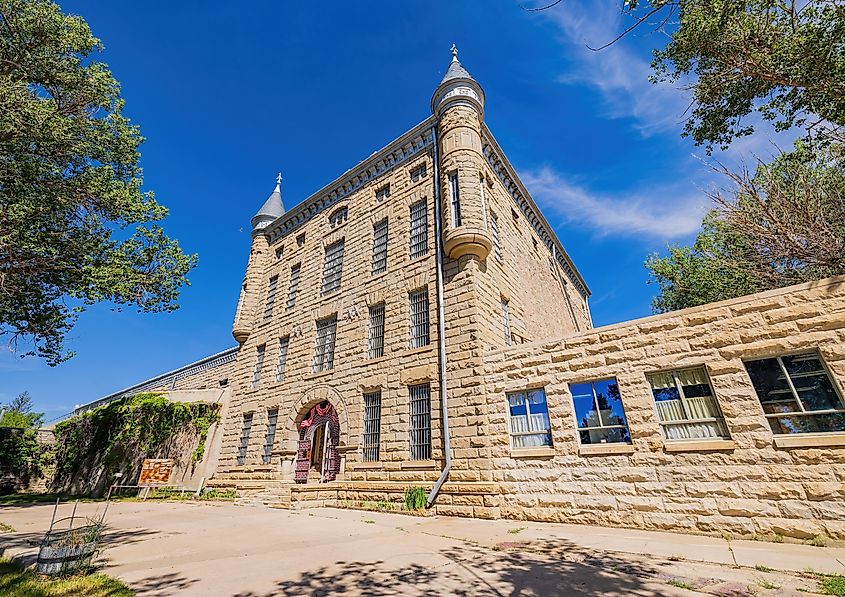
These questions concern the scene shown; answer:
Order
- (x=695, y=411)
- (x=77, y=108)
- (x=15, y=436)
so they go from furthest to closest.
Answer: (x=15, y=436)
(x=77, y=108)
(x=695, y=411)

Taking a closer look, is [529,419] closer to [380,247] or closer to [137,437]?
[380,247]

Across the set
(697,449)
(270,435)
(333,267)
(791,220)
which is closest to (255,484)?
(270,435)

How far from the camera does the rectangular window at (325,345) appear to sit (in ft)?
47.8

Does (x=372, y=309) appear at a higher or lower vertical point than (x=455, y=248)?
lower

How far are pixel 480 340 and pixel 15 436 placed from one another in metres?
24.5

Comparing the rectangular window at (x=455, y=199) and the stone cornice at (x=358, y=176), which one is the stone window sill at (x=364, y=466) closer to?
the rectangular window at (x=455, y=199)

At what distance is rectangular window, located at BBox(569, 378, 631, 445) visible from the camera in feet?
26.9

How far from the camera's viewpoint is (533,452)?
8.96 metres

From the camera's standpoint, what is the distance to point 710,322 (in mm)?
7730

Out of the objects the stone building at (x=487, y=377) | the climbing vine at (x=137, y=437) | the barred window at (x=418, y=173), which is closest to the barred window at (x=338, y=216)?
the stone building at (x=487, y=377)

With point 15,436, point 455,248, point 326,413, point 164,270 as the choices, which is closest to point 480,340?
point 455,248

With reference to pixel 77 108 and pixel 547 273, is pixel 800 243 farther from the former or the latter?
pixel 77 108

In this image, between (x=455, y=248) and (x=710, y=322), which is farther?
(x=455, y=248)

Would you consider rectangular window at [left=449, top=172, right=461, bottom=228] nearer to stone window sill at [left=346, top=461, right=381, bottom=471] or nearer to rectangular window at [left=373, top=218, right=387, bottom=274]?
rectangular window at [left=373, top=218, right=387, bottom=274]
